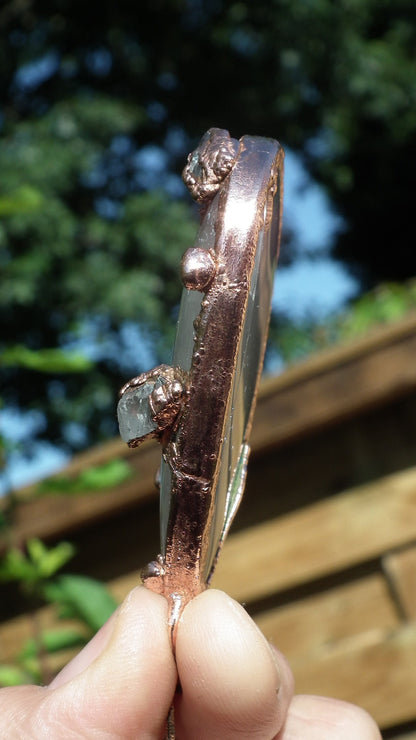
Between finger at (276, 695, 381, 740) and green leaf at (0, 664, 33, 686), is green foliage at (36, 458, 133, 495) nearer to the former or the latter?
green leaf at (0, 664, 33, 686)

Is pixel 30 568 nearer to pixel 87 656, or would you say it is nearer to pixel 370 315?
pixel 87 656

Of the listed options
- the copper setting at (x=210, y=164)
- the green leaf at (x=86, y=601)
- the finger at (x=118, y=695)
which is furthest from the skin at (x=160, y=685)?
the green leaf at (x=86, y=601)

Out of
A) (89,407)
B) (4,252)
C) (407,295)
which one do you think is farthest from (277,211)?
(89,407)

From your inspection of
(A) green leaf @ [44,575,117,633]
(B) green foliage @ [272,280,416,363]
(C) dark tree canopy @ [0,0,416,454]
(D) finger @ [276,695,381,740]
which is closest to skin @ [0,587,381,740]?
(D) finger @ [276,695,381,740]

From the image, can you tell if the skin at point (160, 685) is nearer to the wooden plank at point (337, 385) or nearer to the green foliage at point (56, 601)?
the green foliage at point (56, 601)

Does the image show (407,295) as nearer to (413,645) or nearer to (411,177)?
(413,645)

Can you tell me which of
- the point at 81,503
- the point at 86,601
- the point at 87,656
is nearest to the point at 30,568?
the point at 86,601
